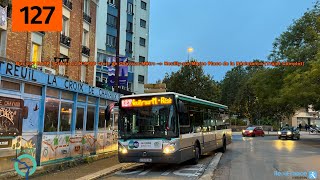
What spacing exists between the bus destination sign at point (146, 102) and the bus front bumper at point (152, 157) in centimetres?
181

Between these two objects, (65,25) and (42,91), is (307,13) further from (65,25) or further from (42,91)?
(42,91)

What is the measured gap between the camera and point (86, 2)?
29891 mm

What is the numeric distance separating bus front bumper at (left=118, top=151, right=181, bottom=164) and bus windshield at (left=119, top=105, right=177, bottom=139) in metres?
0.62

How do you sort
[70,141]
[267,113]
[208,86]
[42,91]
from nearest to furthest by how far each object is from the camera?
[42,91]
[70,141]
[208,86]
[267,113]

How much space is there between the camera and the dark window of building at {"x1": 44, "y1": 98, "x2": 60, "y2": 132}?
14266 mm

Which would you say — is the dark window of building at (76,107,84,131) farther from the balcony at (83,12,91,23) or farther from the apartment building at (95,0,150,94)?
the apartment building at (95,0,150,94)

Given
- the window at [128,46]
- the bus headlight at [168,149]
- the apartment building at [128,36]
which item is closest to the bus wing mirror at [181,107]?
the bus headlight at [168,149]

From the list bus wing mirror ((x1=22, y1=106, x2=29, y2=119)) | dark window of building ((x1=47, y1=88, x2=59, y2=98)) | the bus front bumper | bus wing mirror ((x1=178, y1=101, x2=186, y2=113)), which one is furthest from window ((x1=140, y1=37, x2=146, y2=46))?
bus wing mirror ((x1=22, y1=106, x2=29, y2=119))

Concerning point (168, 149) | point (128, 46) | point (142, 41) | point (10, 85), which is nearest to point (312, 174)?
point (168, 149)

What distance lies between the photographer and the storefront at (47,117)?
11922 millimetres

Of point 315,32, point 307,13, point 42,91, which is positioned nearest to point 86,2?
point 42,91

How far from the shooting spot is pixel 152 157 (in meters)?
14.0

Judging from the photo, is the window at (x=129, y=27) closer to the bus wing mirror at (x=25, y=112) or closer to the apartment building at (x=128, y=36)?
the apartment building at (x=128, y=36)

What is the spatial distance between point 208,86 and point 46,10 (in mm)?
43520
